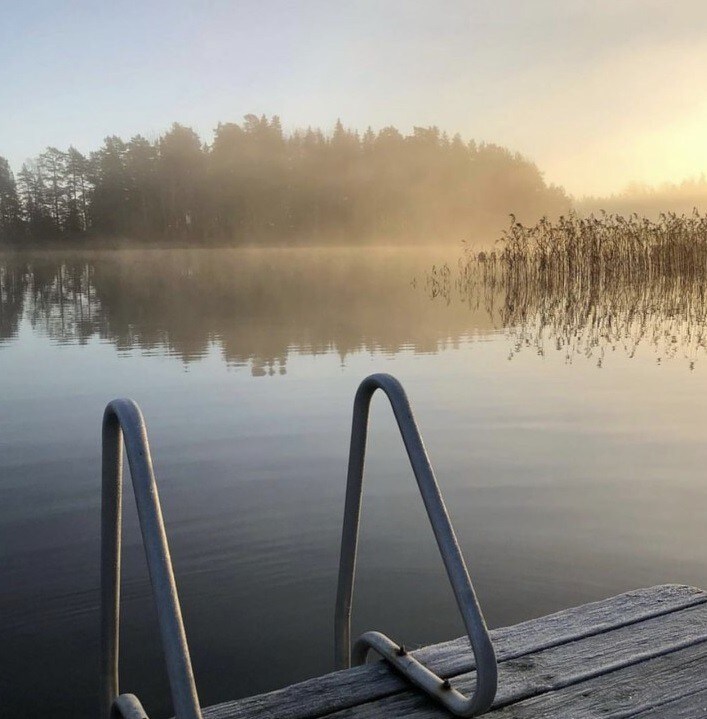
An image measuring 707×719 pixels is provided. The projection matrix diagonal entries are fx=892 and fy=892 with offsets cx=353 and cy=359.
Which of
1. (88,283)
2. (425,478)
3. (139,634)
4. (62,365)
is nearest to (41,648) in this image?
(139,634)

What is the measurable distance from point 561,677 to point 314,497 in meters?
2.93

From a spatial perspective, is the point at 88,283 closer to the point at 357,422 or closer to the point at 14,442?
the point at 14,442

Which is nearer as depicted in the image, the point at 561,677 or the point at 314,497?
the point at 561,677

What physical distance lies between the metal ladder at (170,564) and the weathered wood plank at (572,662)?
0.07 metres

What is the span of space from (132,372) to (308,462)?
4.31 metres

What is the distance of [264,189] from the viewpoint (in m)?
89.9

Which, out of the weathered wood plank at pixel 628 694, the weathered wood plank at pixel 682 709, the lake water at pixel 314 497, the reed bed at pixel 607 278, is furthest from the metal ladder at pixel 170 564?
the reed bed at pixel 607 278

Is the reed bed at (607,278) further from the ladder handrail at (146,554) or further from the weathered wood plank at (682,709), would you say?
the ladder handrail at (146,554)

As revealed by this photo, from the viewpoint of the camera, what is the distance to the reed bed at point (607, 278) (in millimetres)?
12359

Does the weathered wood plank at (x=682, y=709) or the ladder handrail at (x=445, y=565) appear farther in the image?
the weathered wood plank at (x=682, y=709)

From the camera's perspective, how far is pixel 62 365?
32.4 feet

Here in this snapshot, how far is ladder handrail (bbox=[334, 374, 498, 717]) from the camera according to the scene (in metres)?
1.64

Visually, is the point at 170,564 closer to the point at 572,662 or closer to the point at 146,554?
the point at 146,554

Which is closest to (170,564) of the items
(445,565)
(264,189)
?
(445,565)
